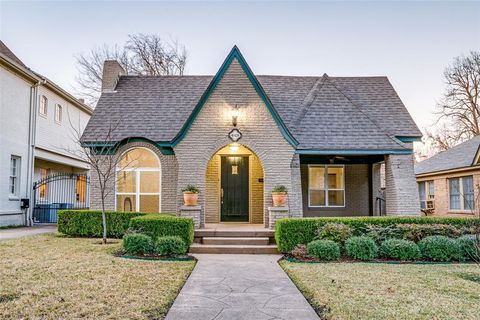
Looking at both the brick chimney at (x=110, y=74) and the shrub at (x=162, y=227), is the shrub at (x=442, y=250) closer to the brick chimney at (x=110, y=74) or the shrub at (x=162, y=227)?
the shrub at (x=162, y=227)

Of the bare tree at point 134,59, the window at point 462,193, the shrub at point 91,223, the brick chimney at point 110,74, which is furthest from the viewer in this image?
the bare tree at point 134,59

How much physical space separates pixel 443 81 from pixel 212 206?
1078 inches

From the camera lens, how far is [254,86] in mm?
12648

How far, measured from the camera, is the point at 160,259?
29.1 ft

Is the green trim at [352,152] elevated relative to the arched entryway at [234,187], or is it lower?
elevated

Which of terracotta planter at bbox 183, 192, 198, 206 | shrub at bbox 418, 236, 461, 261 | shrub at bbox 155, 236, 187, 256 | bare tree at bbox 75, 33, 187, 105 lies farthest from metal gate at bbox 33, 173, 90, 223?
shrub at bbox 418, 236, 461, 261

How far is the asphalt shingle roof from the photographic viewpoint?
44.6 feet

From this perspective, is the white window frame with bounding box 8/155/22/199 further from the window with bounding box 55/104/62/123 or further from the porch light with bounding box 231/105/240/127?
the porch light with bounding box 231/105/240/127

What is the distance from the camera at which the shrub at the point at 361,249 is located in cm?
905

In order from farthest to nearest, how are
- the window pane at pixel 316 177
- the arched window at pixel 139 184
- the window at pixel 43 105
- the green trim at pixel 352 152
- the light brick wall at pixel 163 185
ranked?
the window at pixel 43 105, the window pane at pixel 316 177, the arched window at pixel 139 184, the light brick wall at pixel 163 185, the green trim at pixel 352 152

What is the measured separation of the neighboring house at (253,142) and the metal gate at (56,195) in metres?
6.03

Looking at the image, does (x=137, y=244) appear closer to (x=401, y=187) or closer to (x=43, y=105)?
(x=401, y=187)

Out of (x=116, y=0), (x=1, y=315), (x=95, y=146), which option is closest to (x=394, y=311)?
(x=1, y=315)

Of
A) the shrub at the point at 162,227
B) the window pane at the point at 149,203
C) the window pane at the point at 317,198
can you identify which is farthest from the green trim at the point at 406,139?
the window pane at the point at 149,203
